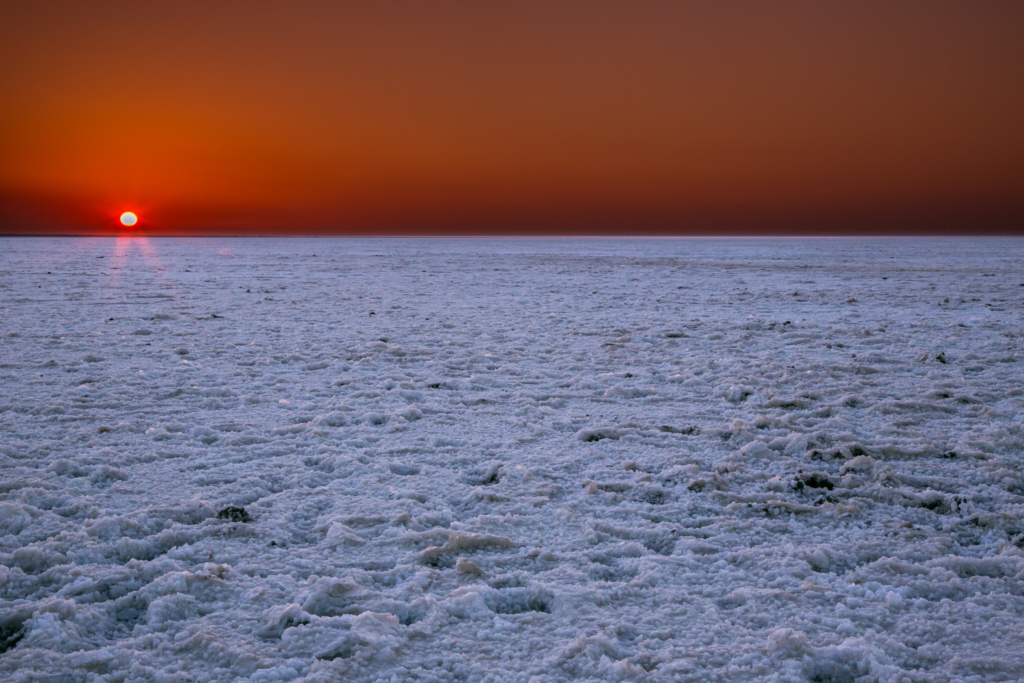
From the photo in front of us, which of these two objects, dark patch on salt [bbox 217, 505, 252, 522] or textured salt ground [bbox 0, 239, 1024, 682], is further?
dark patch on salt [bbox 217, 505, 252, 522]

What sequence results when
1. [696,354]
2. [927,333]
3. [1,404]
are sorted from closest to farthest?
[1,404] < [696,354] < [927,333]

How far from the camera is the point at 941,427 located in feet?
16.1

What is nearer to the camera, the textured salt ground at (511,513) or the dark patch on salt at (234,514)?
the textured salt ground at (511,513)

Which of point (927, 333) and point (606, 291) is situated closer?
point (927, 333)

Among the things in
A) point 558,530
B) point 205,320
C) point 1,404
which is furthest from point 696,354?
point 205,320

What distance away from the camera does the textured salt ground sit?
2355mm

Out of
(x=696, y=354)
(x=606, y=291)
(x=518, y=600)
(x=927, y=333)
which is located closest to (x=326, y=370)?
(x=696, y=354)

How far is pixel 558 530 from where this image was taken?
10.9ft

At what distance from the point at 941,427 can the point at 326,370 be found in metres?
5.55

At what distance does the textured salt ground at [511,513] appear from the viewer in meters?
2.36

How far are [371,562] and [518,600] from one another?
2.34ft

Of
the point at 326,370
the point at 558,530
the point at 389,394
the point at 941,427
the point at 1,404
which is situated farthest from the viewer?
the point at 326,370

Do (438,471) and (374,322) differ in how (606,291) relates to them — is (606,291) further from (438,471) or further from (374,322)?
(438,471)

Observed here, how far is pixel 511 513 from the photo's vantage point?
3.49 metres
